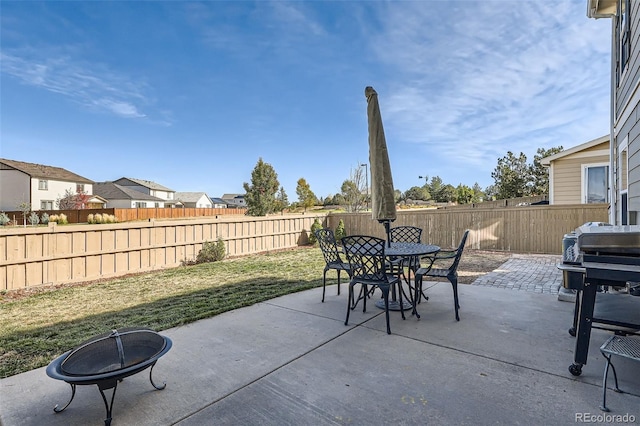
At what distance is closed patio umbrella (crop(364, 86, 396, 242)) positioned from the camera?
4.01m

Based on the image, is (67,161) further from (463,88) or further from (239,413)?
(239,413)

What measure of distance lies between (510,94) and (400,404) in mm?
11530

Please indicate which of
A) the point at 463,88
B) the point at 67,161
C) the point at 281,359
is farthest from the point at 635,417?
the point at 67,161

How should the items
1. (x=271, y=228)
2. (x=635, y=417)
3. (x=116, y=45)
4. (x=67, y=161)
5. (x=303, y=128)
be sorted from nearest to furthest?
(x=635, y=417), (x=116, y=45), (x=271, y=228), (x=303, y=128), (x=67, y=161)

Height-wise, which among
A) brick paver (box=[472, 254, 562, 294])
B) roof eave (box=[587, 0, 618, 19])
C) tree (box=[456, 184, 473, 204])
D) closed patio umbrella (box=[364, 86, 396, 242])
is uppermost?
roof eave (box=[587, 0, 618, 19])

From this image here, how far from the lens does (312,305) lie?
4.09m

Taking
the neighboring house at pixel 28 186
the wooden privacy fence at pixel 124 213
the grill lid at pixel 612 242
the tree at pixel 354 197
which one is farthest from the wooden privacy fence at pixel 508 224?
the neighboring house at pixel 28 186

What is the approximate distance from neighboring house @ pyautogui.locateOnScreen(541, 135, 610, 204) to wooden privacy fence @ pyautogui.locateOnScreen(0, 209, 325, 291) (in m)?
9.54

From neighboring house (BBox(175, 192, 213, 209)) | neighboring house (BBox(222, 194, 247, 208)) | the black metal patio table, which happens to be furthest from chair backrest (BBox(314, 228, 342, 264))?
neighboring house (BBox(222, 194, 247, 208))

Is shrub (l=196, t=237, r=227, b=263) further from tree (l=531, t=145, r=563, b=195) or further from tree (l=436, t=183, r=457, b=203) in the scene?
tree (l=436, t=183, r=457, b=203)

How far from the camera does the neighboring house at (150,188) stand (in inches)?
1780

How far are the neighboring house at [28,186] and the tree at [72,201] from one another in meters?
0.60

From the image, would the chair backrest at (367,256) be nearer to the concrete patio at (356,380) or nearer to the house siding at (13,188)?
the concrete patio at (356,380)

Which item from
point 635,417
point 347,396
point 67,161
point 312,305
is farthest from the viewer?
point 67,161
